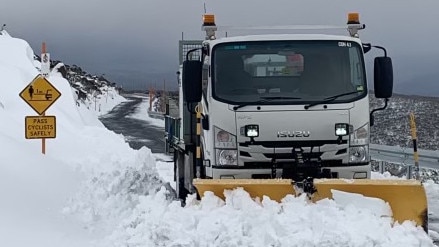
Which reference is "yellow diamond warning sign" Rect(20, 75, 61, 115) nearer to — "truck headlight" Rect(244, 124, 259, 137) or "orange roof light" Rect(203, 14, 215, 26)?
"orange roof light" Rect(203, 14, 215, 26)

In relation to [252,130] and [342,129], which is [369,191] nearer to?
[342,129]

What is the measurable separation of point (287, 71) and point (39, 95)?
24.4 ft

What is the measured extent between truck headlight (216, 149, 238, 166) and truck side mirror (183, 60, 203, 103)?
2.68 ft

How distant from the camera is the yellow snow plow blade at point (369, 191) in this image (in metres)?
6.92

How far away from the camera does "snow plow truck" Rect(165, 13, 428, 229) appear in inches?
311

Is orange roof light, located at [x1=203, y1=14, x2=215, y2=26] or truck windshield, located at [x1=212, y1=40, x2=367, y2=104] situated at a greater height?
orange roof light, located at [x1=203, y1=14, x2=215, y2=26]

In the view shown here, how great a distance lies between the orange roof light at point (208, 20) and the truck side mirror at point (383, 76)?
7.78ft

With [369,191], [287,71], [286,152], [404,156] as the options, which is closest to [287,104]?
[287,71]

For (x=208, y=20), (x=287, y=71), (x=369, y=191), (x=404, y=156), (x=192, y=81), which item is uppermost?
(x=208, y=20)

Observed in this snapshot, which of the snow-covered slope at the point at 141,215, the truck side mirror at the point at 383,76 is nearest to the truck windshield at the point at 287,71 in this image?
the truck side mirror at the point at 383,76

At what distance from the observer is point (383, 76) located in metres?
8.26

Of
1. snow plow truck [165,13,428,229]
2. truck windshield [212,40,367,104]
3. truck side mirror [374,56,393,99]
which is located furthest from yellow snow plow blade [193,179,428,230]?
truck side mirror [374,56,393,99]

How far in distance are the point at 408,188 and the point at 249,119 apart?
1965 mm

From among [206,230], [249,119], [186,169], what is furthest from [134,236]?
[186,169]
